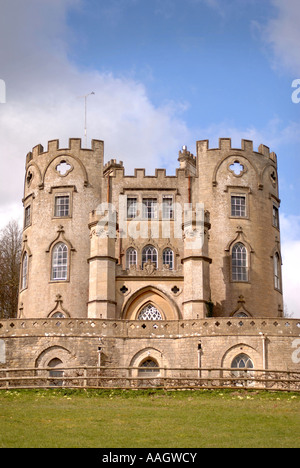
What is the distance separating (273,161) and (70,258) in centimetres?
1690

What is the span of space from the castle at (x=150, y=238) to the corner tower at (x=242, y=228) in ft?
0.24

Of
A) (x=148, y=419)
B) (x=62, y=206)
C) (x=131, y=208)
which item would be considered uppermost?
(x=62, y=206)

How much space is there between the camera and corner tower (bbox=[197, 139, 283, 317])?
49.2m

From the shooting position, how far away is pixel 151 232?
1988 inches

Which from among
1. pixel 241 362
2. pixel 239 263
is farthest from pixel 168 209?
pixel 241 362

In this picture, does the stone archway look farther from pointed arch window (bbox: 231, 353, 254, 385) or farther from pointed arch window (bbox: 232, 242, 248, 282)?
pointed arch window (bbox: 231, 353, 254, 385)

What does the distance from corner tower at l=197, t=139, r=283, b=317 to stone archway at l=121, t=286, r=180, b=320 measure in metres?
3.56

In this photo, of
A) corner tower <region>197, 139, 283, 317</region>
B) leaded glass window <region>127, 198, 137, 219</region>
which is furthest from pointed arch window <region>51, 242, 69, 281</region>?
corner tower <region>197, 139, 283, 317</region>

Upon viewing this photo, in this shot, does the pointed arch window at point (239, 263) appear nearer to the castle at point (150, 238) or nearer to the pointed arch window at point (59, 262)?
the castle at point (150, 238)

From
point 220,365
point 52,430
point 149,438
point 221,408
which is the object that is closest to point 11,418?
point 52,430

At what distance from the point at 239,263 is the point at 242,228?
2566mm

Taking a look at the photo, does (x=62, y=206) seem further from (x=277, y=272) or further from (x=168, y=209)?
(x=277, y=272)

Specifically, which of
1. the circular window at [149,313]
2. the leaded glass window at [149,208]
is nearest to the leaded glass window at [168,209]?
the leaded glass window at [149,208]
